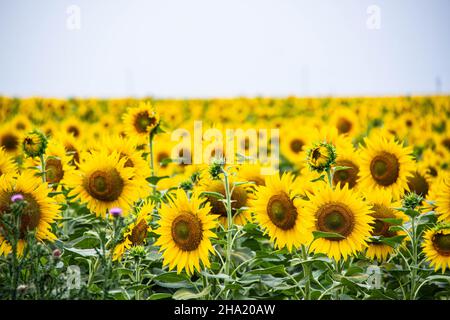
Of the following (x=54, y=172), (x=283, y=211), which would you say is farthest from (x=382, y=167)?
(x=54, y=172)

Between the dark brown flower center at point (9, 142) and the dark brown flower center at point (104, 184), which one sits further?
the dark brown flower center at point (9, 142)

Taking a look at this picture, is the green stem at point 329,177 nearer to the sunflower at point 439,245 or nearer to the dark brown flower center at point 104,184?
the sunflower at point 439,245

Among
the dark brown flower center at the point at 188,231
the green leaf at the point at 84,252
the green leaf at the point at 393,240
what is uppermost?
the dark brown flower center at the point at 188,231

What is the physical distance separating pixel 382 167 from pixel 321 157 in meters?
0.62

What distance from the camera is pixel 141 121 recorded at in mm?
3682

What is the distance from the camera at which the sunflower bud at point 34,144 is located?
10.0 ft

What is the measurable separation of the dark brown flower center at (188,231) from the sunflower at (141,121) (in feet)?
3.68

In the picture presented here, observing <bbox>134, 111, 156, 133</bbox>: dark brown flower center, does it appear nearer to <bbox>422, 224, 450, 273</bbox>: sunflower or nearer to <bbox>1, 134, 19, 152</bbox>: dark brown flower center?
<bbox>422, 224, 450, 273</bbox>: sunflower

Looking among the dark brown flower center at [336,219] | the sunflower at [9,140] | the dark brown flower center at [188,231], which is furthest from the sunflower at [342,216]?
the sunflower at [9,140]

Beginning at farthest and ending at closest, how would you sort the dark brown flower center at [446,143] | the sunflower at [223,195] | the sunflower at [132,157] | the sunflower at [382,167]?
the dark brown flower center at [446,143] < the sunflower at [382,167] < the sunflower at [132,157] < the sunflower at [223,195]

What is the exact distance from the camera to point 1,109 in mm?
9164

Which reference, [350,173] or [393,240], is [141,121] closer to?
[350,173]
